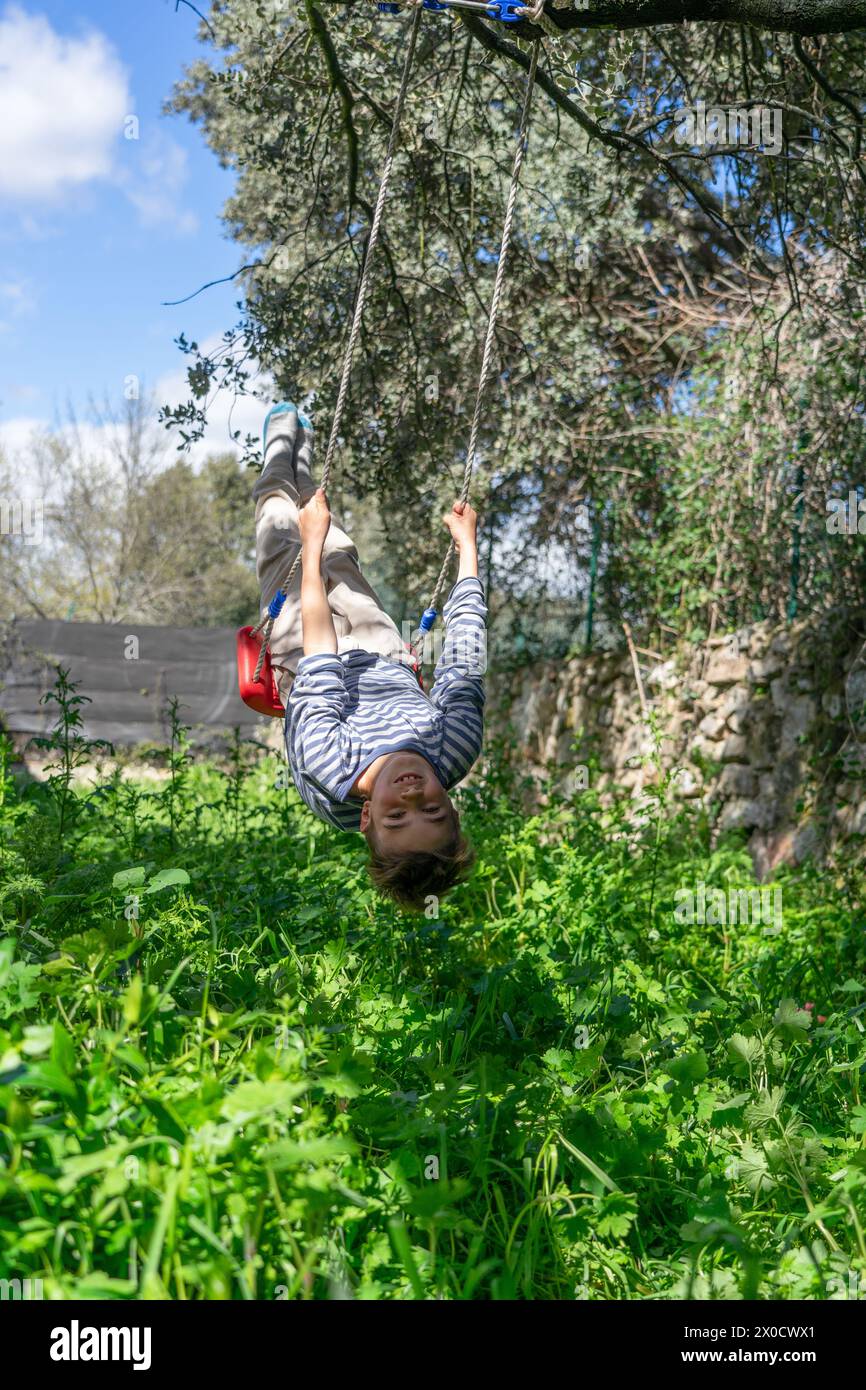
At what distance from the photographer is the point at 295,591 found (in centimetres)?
369

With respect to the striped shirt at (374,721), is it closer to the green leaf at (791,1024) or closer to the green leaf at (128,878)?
the green leaf at (128,878)

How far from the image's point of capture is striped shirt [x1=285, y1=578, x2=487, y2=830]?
2.92 m

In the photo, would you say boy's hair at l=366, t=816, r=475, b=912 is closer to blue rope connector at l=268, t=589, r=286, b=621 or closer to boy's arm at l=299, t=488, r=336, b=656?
boy's arm at l=299, t=488, r=336, b=656

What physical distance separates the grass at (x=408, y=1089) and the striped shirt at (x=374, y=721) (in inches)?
18.7

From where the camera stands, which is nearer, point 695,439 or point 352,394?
point 352,394

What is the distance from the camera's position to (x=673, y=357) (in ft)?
25.5

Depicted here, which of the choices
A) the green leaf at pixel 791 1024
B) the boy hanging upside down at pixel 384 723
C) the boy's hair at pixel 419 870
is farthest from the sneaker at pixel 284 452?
the green leaf at pixel 791 1024

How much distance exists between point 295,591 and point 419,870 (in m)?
1.28

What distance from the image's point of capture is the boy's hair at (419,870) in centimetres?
281

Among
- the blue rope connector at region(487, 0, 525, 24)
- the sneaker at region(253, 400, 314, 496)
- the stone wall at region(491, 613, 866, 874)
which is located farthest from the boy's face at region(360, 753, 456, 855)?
the blue rope connector at region(487, 0, 525, 24)

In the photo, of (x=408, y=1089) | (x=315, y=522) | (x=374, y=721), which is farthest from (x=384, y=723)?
(x=408, y=1089)

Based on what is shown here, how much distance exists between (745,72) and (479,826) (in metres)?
3.40
